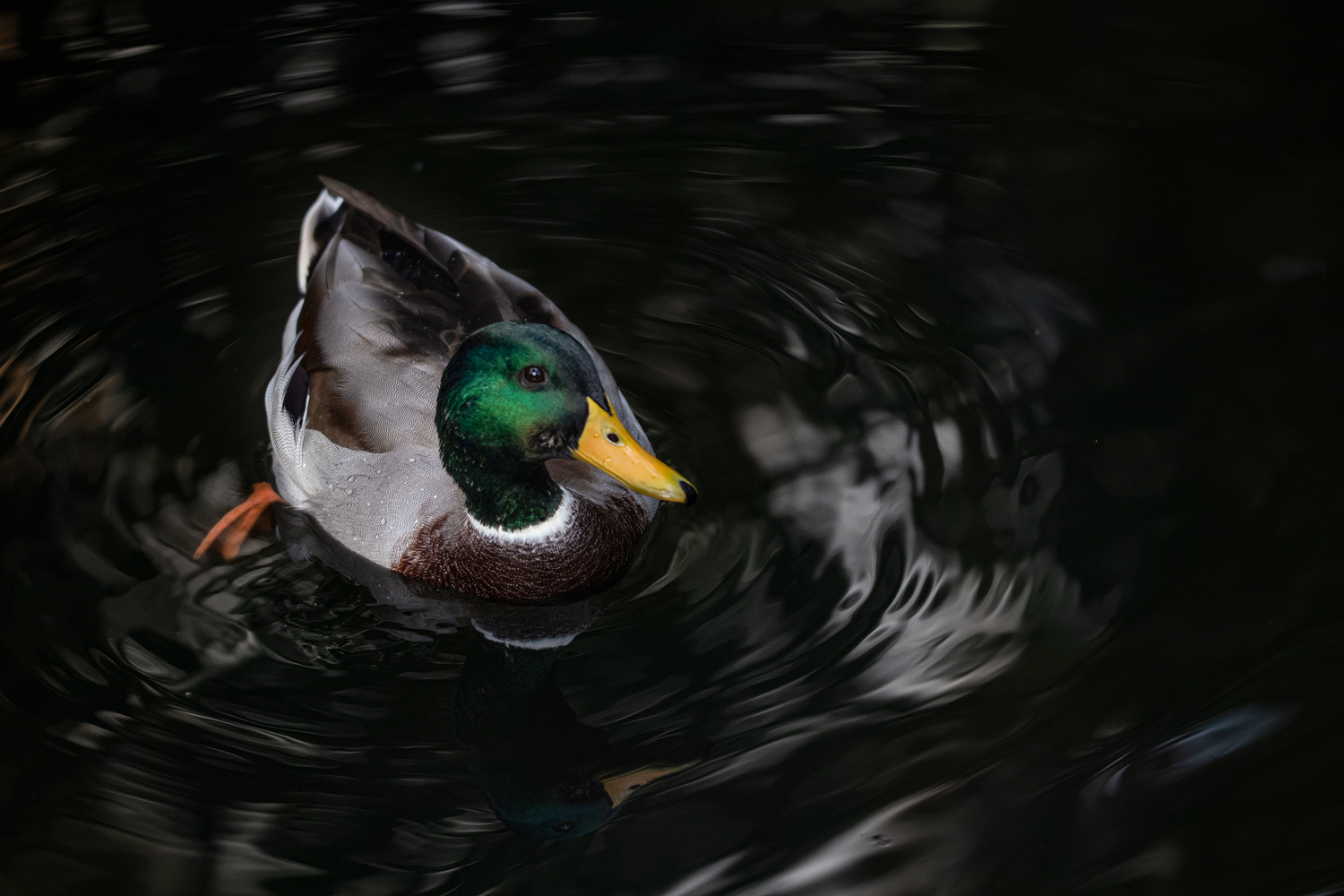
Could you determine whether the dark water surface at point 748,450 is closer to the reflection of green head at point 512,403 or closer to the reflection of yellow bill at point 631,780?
the reflection of yellow bill at point 631,780

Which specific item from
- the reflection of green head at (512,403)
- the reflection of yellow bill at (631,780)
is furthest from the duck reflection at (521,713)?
the reflection of green head at (512,403)

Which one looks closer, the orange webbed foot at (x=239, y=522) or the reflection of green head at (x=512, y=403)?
the reflection of green head at (x=512, y=403)

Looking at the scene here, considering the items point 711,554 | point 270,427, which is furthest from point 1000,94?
point 270,427

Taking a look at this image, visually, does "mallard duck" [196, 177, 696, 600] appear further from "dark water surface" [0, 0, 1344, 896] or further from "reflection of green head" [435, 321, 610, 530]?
"dark water surface" [0, 0, 1344, 896]

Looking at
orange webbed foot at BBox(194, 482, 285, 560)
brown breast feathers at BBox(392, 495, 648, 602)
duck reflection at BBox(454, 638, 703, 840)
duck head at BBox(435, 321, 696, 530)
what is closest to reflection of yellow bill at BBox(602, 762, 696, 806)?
duck reflection at BBox(454, 638, 703, 840)

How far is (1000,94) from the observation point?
6.00 metres

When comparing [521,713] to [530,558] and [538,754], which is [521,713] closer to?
[538,754]

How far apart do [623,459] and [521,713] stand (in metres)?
0.75

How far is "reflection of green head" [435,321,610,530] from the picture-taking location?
3521 millimetres

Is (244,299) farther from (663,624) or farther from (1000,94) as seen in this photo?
(1000,94)

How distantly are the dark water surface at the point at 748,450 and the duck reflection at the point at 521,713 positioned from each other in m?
0.02

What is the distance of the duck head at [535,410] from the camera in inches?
138

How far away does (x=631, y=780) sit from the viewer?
3.22 meters

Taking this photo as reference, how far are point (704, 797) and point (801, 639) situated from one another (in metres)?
0.58
